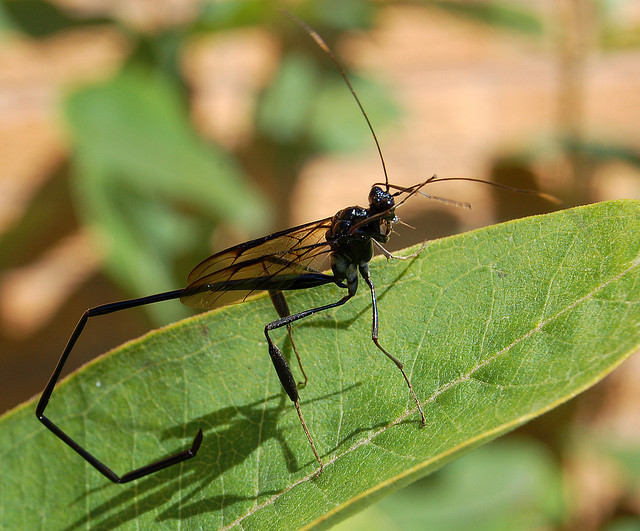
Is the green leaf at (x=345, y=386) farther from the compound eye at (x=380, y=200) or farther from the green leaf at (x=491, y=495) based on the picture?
the green leaf at (x=491, y=495)

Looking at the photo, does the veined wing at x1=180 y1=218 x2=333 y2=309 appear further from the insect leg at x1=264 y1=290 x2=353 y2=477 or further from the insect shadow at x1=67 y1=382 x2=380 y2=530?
the insect shadow at x1=67 y1=382 x2=380 y2=530

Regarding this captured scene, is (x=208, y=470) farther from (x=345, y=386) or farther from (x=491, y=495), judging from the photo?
(x=491, y=495)

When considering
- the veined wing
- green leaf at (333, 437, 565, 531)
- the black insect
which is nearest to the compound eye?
the black insect

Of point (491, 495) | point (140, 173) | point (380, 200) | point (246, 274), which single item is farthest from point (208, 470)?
point (491, 495)

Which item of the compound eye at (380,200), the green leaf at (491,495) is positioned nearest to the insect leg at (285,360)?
the compound eye at (380,200)

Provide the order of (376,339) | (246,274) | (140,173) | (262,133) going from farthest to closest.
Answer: (262,133), (140,173), (246,274), (376,339)

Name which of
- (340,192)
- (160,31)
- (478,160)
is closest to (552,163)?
(478,160)
